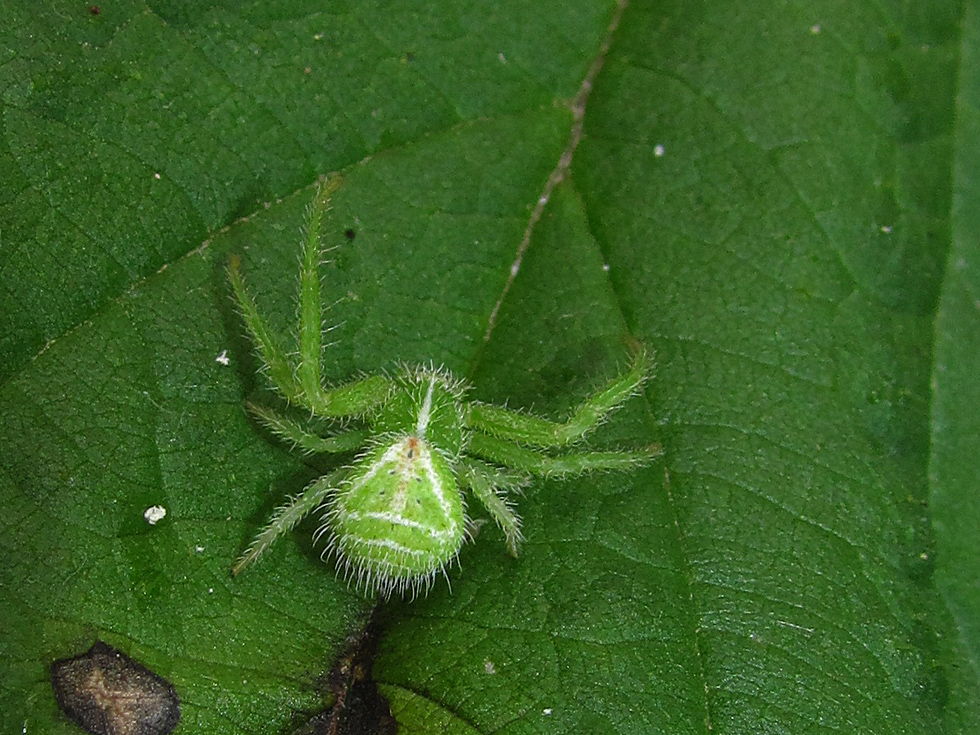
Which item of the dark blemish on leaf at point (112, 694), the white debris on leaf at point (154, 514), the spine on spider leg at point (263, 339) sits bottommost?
the dark blemish on leaf at point (112, 694)

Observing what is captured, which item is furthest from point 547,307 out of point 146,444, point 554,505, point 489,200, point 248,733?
point 248,733

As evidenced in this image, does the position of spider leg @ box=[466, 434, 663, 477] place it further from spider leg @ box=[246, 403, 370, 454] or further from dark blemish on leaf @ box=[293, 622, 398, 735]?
dark blemish on leaf @ box=[293, 622, 398, 735]

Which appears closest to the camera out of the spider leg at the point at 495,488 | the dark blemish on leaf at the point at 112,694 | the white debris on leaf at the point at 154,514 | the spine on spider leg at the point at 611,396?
the dark blemish on leaf at the point at 112,694

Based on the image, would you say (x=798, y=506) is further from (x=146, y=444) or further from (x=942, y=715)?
(x=146, y=444)

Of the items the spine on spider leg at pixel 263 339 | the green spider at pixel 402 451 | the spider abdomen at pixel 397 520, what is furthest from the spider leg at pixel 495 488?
the spine on spider leg at pixel 263 339

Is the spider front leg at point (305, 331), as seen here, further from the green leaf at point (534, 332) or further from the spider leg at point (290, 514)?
the spider leg at point (290, 514)

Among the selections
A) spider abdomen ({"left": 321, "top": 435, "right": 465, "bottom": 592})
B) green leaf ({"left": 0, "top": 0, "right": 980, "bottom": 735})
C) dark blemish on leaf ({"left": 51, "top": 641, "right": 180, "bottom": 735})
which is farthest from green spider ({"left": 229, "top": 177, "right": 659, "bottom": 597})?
dark blemish on leaf ({"left": 51, "top": 641, "right": 180, "bottom": 735})
